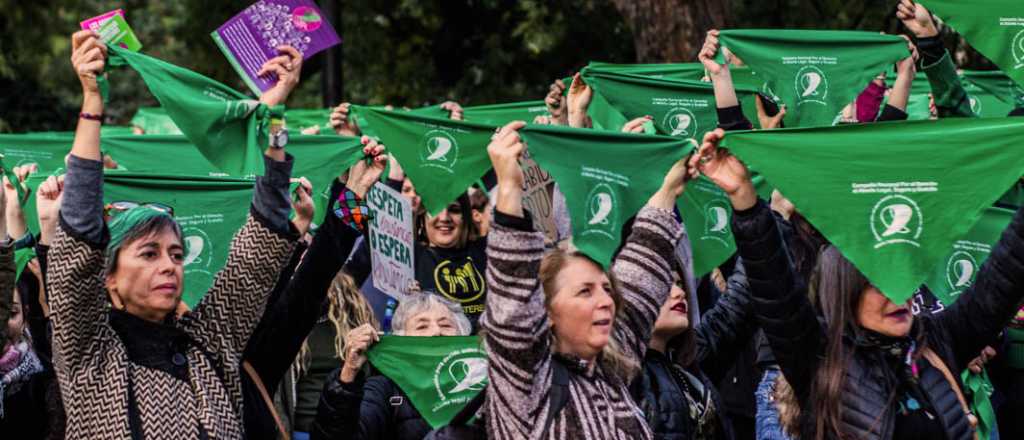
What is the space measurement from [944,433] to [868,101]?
3.94 meters

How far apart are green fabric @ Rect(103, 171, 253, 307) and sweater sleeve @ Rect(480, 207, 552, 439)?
6.60 feet

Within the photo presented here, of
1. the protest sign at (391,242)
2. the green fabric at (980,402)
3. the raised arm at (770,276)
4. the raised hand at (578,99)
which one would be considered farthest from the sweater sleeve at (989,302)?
the raised hand at (578,99)

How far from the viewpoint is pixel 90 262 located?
4430 mm

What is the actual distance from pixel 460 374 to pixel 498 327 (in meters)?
1.46

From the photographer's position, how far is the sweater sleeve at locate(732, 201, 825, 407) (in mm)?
4633

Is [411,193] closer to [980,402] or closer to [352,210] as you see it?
[352,210]

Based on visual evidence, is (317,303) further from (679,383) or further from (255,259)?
(679,383)

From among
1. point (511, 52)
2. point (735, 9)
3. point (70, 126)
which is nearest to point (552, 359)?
point (735, 9)

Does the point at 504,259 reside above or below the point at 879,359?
above

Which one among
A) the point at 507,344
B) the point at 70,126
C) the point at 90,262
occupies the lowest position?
the point at 70,126

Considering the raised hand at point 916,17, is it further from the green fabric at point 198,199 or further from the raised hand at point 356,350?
the green fabric at point 198,199

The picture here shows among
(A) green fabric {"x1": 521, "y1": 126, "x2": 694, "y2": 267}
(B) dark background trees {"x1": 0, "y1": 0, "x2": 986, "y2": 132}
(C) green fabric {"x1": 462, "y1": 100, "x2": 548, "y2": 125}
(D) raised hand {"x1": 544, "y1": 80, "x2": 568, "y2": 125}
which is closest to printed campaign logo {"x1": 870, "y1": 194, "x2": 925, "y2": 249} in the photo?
(A) green fabric {"x1": 521, "y1": 126, "x2": 694, "y2": 267}

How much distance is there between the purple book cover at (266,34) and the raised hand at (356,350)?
1.01 meters

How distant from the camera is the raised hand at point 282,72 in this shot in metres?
5.02
